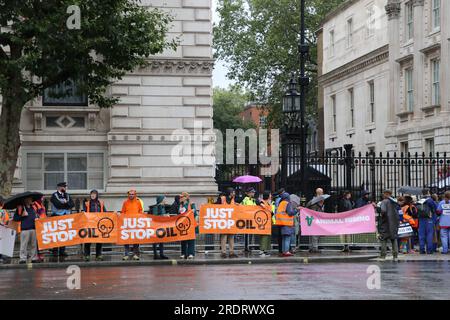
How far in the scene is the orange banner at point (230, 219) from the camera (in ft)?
86.2

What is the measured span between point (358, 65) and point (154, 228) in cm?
3072

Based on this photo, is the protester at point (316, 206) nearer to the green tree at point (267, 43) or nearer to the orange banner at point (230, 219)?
the orange banner at point (230, 219)

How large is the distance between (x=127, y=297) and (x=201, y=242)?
41.0ft

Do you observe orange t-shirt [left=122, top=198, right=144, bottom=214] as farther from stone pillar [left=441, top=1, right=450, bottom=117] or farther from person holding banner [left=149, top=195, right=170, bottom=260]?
stone pillar [left=441, top=1, right=450, bottom=117]

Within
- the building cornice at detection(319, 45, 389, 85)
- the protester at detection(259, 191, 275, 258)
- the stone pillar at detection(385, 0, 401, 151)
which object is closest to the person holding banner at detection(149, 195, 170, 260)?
the protester at detection(259, 191, 275, 258)

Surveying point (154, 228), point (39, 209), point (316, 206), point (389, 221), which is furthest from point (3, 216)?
point (389, 221)

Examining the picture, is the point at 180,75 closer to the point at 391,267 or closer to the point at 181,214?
the point at 181,214

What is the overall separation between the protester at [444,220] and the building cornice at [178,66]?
8.90 meters

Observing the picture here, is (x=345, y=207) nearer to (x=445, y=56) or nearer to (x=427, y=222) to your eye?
(x=427, y=222)

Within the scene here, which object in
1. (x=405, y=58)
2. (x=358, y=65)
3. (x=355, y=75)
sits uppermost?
(x=358, y=65)

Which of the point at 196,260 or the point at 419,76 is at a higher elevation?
the point at 419,76

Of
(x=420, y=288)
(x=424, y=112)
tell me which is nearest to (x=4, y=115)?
(x=420, y=288)

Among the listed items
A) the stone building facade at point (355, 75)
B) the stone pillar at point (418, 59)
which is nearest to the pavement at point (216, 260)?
the stone pillar at point (418, 59)

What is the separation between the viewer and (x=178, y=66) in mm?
31453
